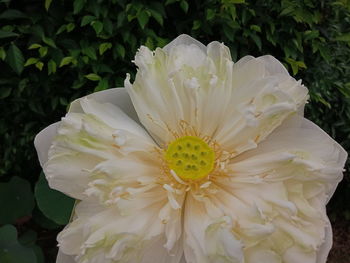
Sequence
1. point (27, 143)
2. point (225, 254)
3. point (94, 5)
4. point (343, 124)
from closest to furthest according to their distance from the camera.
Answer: point (225, 254)
point (94, 5)
point (27, 143)
point (343, 124)

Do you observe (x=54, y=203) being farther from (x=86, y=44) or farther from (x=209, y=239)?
(x=86, y=44)

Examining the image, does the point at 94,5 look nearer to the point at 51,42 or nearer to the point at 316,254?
the point at 51,42

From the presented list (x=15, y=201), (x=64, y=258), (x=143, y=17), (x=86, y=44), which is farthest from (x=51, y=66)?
(x=64, y=258)

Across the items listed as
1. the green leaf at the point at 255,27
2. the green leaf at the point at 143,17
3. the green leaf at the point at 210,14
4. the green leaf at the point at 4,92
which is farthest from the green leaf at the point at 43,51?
the green leaf at the point at 255,27

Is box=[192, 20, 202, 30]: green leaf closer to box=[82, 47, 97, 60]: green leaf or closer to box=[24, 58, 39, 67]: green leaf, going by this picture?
box=[82, 47, 97, 60]: green leaf

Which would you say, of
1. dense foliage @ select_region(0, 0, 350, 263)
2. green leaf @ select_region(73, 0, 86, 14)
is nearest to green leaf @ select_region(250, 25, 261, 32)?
dense foliage @ select_region(0, 0, 350, 263)

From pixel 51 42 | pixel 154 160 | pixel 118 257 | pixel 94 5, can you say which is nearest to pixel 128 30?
pixel 94 5

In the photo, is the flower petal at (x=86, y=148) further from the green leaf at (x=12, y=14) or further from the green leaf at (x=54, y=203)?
the green leaf at (x=12, y=14)
